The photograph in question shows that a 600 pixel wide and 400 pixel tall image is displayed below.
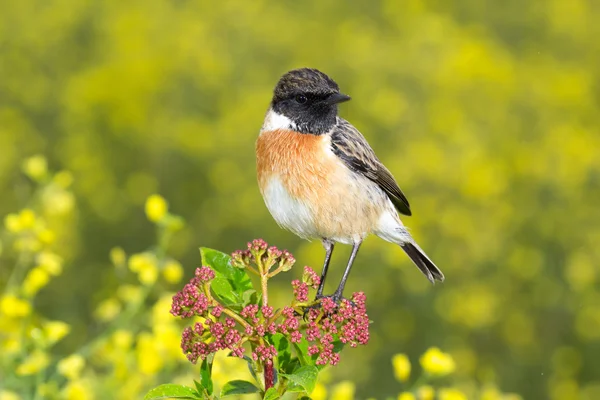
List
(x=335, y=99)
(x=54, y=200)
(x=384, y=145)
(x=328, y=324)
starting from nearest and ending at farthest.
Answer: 1. (x=328, y=324)
2. (x=335, y=99)
3. (x=54, y=200)
4. (x=384, y=145)

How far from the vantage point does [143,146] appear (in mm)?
9070

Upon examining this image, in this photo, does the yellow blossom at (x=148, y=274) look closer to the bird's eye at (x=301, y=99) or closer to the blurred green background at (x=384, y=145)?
the bird's eye at (x=301, y=99)

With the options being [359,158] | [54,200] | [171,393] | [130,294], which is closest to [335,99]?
[359,158]

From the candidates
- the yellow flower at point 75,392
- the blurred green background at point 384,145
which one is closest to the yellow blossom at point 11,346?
the yellow flower at point 75,392

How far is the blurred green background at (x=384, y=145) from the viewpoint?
7234 millimetres

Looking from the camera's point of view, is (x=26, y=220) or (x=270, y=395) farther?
(x=26, y=220)

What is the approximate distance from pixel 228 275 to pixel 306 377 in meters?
0.40

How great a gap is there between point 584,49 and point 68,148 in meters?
6.11

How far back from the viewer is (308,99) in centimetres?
334

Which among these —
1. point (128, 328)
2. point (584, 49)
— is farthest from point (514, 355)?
point (584, 49)

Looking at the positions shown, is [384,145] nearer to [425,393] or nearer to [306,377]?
[425,393]

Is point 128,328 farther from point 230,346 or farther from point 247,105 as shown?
point 247,105

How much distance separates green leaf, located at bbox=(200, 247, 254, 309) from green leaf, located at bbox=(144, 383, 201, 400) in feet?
0.85

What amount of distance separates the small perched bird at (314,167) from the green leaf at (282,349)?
0.78 m
